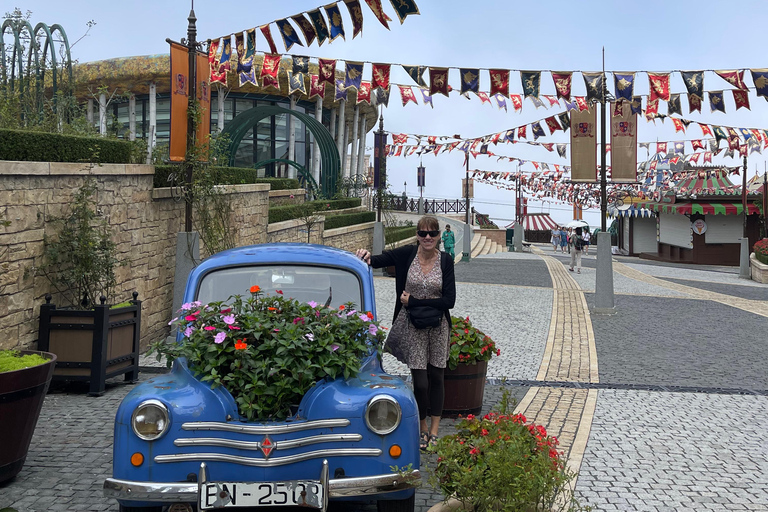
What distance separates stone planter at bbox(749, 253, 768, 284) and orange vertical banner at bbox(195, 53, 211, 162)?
2229 centimetres

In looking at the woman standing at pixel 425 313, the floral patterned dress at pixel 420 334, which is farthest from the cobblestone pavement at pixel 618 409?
the floral patterned dress at pixel 420 334

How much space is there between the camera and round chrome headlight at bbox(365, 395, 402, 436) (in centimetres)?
407

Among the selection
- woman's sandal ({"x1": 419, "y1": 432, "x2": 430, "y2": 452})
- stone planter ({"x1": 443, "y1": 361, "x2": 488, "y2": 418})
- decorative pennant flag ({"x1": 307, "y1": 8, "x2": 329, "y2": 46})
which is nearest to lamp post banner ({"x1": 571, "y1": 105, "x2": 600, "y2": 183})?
decorative pennant flag ({"x1": 307, "y1": 8, "x2": 329, "y2": 46})

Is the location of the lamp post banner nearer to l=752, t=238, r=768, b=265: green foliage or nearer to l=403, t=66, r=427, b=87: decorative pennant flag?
l=403, t=66, r=427, b=87: decorative pennant flag

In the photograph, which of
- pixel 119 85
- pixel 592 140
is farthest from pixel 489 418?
pixel 119 85

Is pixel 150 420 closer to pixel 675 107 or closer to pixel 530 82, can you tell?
pixel 530 82

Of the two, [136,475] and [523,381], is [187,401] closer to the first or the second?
[136,475]

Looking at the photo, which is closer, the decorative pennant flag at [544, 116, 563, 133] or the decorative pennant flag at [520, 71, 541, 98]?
the decorative pennant flag at [520, 71, 541, 98]

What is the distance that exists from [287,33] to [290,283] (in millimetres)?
9735

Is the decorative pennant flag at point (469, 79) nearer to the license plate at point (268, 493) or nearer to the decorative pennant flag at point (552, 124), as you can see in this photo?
the decorative pennant flag at point (552, 124)

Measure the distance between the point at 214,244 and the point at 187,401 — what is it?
8.53 m

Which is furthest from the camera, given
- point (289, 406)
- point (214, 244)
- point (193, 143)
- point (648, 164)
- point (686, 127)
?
point (648, 164)

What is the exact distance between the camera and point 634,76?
17.2 m

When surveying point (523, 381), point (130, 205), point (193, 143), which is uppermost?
point (193, 143)
